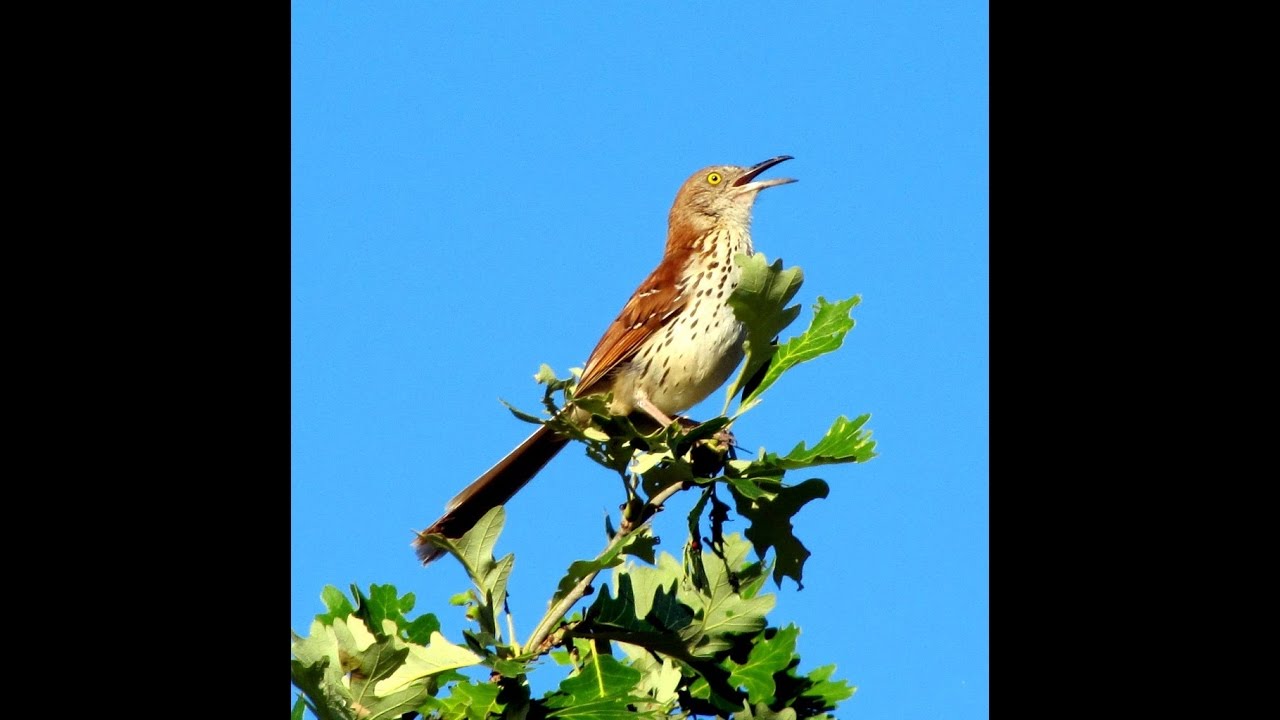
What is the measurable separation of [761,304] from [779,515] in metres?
0.49

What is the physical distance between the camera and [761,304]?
3.25 metres

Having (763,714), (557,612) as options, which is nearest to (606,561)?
(557,612)

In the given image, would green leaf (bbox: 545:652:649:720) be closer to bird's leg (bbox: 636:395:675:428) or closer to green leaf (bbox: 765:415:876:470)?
green leaf (bbox: 765:415:876:470)

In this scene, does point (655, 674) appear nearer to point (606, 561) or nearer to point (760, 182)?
point (606, 561)

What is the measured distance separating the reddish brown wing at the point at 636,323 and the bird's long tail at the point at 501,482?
0.36 m

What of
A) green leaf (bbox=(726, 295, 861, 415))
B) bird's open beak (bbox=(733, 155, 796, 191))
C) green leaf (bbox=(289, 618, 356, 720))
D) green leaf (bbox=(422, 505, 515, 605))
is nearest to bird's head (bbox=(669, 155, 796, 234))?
bird's open beak (bbox=(733, 155, 796, 191))

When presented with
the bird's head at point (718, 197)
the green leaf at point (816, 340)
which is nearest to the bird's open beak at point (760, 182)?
the bird's head at point (718, 197)

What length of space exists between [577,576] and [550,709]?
11.4 inches

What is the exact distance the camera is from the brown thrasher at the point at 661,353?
484 centimetres

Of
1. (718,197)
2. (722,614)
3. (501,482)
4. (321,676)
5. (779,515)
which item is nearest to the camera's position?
(321,676)
